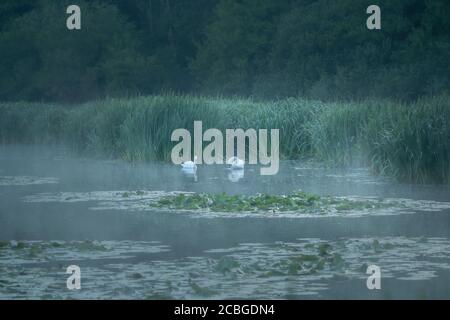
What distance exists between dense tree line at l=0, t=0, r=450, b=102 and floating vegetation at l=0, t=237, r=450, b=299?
2734 centimetres

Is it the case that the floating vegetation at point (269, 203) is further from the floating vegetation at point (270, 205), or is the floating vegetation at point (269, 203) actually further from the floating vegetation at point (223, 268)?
the floating vegetation at point (223, 268)

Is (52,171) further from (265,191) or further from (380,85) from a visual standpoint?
(380,85)

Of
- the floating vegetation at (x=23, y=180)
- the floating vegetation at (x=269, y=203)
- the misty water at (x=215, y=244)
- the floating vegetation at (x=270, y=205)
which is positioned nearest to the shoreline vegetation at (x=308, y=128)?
the misty water at (x=215, y=244)

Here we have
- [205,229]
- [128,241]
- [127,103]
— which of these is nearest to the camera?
[128,241]

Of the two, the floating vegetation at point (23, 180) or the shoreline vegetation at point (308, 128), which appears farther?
the floating vegetation at point (23, 180)

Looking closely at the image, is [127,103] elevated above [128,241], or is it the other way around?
[127,103]

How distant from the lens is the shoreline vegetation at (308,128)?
16.6 m

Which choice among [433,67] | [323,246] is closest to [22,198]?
[323,246]

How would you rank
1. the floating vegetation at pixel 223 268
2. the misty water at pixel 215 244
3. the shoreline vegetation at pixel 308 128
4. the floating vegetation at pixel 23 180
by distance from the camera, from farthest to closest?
the floating vegetation at pixel 23 180, the shoreline vegetation at pixel 308 128, the misty water at pixel 215 244, the floating vegetation at pixel 223 268

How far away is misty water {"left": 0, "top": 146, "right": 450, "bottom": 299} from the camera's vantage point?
27.6 feet

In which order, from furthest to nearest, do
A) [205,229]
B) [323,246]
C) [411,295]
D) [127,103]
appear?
[127,103] < [205,229] < [323,246] < [411,295]

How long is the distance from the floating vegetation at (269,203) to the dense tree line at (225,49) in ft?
77.5

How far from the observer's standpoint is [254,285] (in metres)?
8.48
